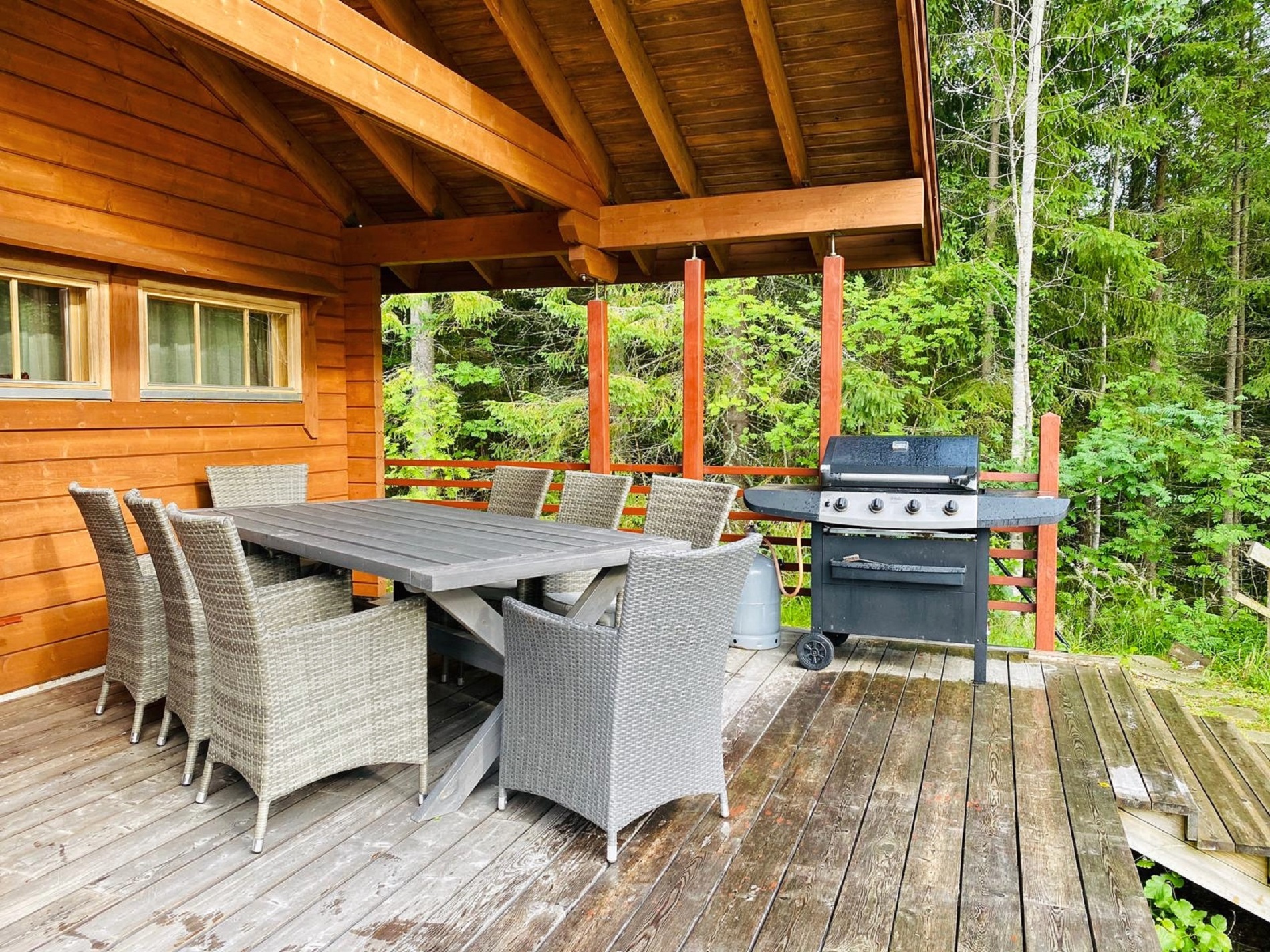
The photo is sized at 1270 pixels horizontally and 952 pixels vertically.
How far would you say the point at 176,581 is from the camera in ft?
8.96

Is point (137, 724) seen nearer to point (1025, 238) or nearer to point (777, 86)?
point (777, 86)

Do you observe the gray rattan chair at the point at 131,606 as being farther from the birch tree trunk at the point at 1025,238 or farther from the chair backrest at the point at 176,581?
the birch tree trunk at the point at 1025,238

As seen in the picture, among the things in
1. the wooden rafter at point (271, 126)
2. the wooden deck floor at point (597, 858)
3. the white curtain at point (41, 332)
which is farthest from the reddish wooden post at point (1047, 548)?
the white curtain at point (41, 332)

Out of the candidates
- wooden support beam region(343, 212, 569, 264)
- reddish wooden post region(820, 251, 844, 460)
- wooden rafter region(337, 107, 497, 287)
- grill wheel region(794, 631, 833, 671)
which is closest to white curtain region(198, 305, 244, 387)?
wooden support beam region(343, 212, 569, 264)

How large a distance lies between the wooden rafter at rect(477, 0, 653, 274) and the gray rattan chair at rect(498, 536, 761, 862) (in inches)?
104

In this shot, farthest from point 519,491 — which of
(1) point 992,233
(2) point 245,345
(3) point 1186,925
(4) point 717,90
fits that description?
(1) point 992,233

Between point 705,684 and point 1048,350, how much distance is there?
28.0 ft

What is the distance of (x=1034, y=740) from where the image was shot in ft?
10.5

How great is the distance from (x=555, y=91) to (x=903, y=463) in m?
2.44

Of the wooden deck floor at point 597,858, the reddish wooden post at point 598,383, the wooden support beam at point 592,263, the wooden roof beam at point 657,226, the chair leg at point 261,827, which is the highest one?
the wooden roof beam at point 657,226

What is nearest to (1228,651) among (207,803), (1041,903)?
(1041,903)

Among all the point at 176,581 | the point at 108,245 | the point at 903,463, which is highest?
the point at 108,245

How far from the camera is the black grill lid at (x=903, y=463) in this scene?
381 cm

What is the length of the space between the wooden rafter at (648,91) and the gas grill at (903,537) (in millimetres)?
1718
